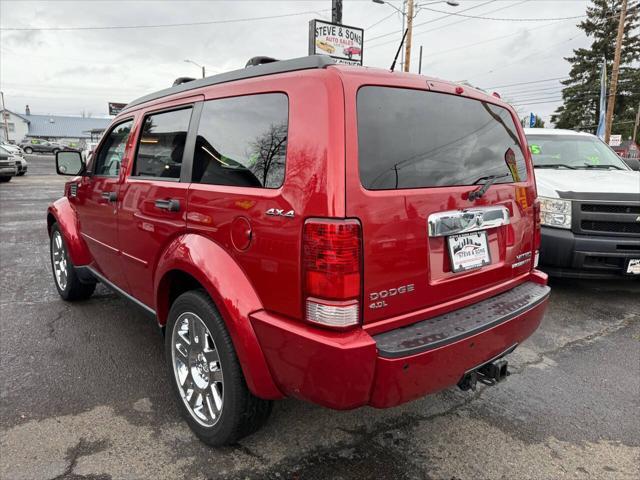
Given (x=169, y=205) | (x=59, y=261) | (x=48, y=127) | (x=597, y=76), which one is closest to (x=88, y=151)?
(x=59, y=261)

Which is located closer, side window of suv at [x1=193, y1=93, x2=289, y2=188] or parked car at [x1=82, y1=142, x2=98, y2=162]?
side window of suv at [x1=193, y1=93, x2=289, y2=188]

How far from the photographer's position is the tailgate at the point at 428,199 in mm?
1864

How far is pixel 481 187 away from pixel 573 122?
174ft

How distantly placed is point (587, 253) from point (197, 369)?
3.86 m

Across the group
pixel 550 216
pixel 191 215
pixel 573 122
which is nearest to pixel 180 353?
pixel 191 215

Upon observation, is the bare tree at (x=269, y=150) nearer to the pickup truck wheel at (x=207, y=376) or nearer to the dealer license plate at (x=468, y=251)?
the pickup truck wheel at (x=207, y=376)

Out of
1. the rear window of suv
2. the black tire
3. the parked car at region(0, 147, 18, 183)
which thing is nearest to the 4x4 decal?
the rear window of suv

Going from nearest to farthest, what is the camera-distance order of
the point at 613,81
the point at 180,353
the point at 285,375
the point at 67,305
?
the point at 285,375
the point at 180,353
the point at 67,305
the point at 613,81

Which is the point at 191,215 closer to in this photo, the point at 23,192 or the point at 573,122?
the point at 23,192

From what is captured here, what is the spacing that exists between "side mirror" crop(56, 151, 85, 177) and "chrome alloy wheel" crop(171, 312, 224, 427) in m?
2.17

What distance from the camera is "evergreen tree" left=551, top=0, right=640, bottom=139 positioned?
1716 inches

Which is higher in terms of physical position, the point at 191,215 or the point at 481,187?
the point at 481,187

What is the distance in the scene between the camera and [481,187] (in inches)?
90.4

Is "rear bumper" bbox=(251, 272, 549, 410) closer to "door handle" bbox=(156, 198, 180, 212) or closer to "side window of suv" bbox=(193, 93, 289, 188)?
"side window of suv" bbox=(193, 93, 289, 188)
